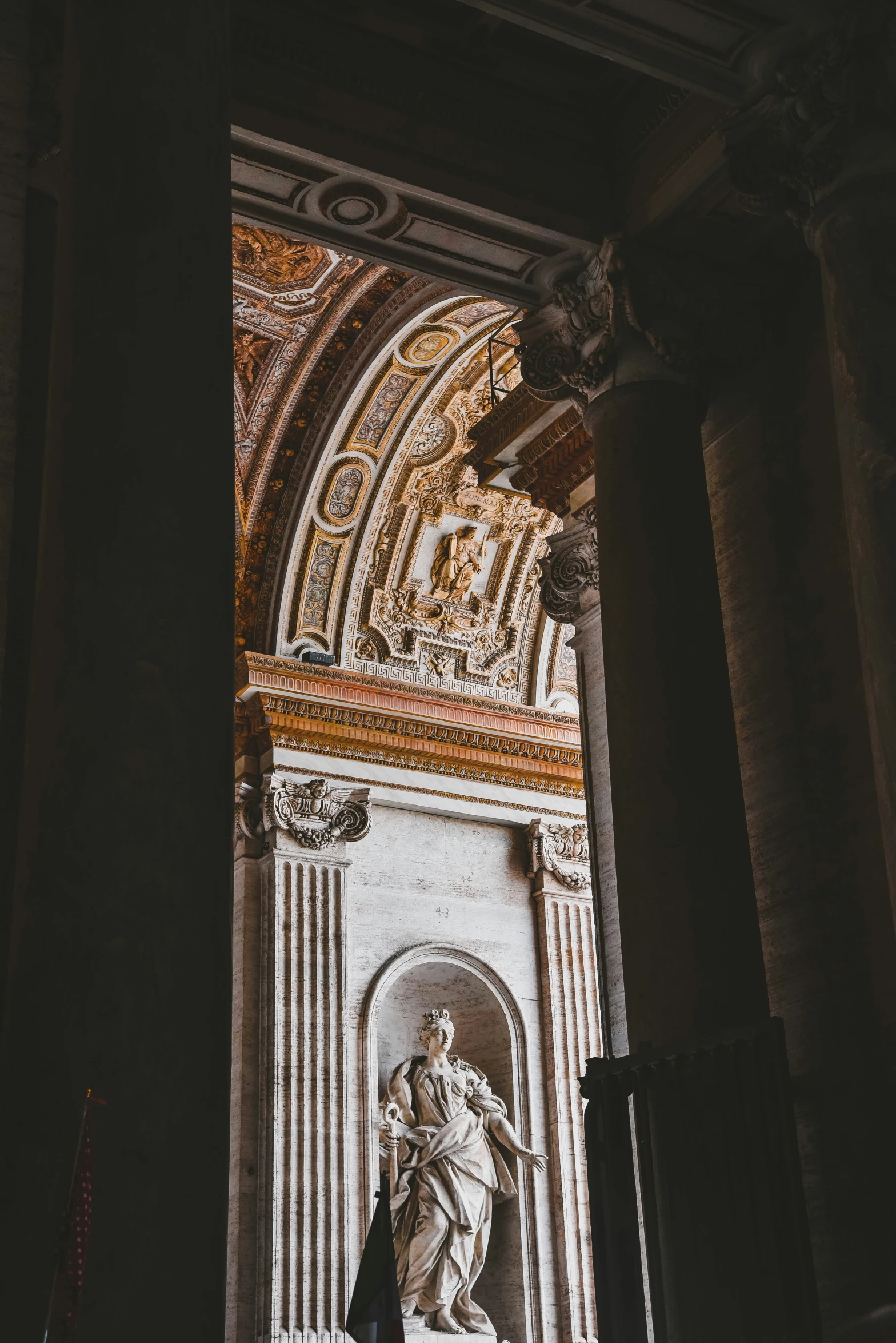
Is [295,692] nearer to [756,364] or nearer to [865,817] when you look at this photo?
[756,364]

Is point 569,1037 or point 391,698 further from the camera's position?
point 391,698

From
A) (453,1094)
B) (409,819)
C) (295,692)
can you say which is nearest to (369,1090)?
(453,1094)

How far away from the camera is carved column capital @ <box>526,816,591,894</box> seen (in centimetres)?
1706

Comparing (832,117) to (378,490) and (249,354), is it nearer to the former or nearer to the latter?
(249,354)

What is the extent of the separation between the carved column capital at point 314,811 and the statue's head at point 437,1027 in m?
1.94

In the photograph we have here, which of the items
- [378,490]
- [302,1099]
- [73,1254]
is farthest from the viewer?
[378,490]

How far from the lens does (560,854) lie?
17219 mm

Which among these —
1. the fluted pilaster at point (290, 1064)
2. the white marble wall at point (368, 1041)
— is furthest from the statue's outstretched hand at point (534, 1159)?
the fluted pilaster at point (290, 1064)

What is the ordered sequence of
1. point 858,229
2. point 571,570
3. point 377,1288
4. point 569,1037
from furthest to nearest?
point 569,1037, point 571,570, point 377,1288, point 858,229

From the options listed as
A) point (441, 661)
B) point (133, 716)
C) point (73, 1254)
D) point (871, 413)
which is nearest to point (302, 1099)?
point (441, 661)

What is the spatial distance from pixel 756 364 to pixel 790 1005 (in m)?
3.56

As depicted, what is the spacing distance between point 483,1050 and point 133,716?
42.5 feet

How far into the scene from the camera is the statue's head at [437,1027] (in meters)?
15.4

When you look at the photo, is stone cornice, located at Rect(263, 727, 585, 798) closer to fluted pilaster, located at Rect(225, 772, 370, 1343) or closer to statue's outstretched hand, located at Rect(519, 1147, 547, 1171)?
fluted pilaster, located at Rect(225, 772, 370, 1343)
